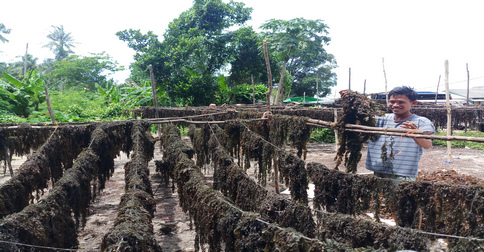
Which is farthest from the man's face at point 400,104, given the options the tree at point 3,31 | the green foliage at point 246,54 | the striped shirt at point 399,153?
the tree at point 3,31

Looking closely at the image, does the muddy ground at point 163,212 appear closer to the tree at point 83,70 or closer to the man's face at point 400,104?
the man's face at point 400,104

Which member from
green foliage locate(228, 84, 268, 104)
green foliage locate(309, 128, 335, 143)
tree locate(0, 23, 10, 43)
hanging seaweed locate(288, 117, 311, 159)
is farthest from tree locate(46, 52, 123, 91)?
hanging seaweed locate(288, 117, 311, 159)

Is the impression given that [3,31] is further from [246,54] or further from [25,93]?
[246,54]

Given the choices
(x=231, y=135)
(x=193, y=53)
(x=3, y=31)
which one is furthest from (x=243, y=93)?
(x=3, y=31)

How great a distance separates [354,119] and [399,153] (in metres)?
0.70

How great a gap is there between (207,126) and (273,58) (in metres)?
15.0

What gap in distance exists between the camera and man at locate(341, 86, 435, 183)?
152 inches

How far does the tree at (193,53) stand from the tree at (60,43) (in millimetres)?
39728

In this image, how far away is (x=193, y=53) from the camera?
21312 mm

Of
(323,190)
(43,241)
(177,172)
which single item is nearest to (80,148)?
(177,172)

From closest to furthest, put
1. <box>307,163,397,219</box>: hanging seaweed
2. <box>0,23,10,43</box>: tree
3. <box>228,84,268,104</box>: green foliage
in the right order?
<box>307,163,397,219</box>: hanging seaweed → <box>228,84,268,104</box>: green foliage → <box>0,23,10,43</box>: tree

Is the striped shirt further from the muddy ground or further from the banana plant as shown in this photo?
the banana plant

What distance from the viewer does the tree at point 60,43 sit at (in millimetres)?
53719

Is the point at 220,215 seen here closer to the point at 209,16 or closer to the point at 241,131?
the point at 241,131
